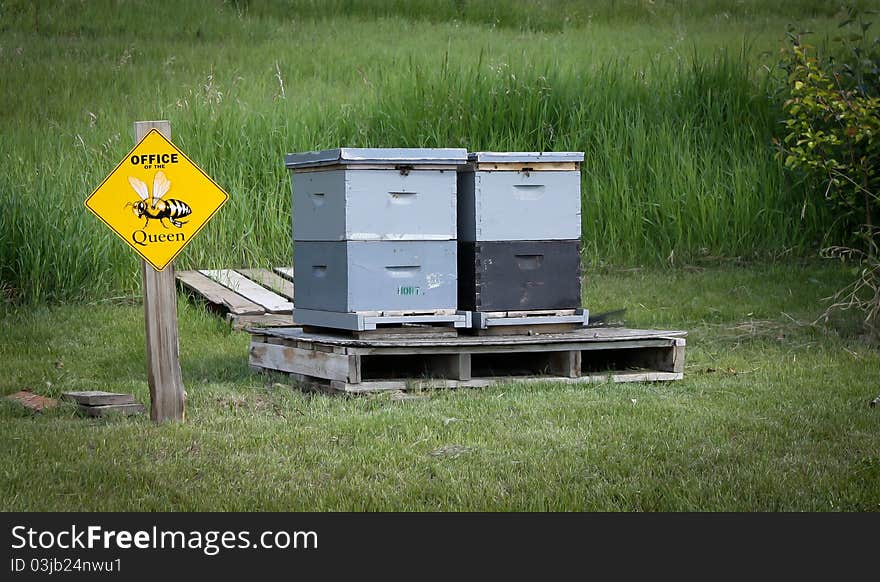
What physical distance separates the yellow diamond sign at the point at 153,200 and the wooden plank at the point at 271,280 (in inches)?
161

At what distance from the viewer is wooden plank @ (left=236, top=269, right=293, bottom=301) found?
10570mm

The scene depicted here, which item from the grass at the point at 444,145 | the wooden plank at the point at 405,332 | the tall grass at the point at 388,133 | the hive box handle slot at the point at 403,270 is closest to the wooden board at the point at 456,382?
the grass at the point at 444,145

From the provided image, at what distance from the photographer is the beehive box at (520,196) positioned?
7.35 m

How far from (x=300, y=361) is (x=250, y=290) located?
3.28 meters

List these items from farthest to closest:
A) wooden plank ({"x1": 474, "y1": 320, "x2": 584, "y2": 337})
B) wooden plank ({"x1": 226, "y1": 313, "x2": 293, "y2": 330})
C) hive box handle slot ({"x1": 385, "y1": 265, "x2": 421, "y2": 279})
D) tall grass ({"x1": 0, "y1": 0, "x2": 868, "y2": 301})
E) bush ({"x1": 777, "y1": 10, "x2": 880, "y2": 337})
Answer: tall grass ({"x1": 0, "y1": 0, "x2": 868, "y2": 301}) < wooden plank ({"x1": 226, "y1": 313, "x2": 293, "y2": 330}) < bush ({"x1": 777, "y1": 10, "x2": 880, "y2": 337}) < wooden plank ({"x1": 474, "y1": 320, "x2": 584, "y2": 337}) < hive box handle slot ({"x1": 385, "y1": 265, "x2": 421, "y2": 279})

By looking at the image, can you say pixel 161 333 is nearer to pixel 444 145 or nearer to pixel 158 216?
pixel 158 216

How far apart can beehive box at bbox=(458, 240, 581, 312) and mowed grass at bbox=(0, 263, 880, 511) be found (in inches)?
23.1

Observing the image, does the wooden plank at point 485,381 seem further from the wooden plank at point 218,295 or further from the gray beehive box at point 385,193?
the wooden plank at point 218,295

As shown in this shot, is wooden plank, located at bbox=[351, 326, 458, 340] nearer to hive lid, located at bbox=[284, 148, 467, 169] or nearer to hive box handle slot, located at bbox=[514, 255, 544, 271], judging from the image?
hive box handle slot, located at bbox=[514, 255, 544, 271]

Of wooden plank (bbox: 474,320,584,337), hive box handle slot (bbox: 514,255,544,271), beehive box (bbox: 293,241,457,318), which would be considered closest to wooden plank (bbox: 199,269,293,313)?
beehive box (bbox: 293,241,457,318)

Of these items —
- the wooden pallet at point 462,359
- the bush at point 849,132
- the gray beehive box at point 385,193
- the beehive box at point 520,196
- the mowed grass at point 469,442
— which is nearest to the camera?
the mowed grass at point 469,442

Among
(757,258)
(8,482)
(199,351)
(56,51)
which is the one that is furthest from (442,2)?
(8,482)

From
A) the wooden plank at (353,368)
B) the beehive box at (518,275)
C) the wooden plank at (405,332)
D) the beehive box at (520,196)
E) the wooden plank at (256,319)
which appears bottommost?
the wooden plank at (256,319)

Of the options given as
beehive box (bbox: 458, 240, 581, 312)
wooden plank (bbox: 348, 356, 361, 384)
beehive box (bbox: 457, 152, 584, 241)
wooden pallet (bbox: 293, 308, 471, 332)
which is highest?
beehive box (bbox: 457, 152, 584, 241)
